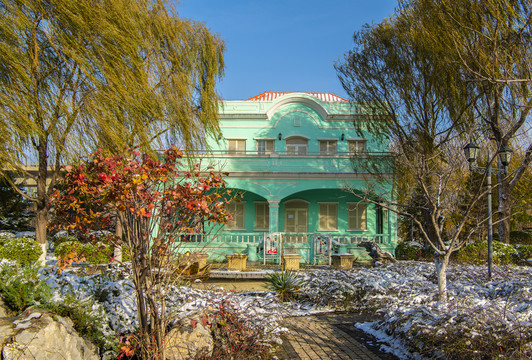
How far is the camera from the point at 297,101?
21.3 m

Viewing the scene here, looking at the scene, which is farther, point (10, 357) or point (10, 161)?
point (10, 161)

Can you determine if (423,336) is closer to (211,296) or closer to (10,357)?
(211,296)

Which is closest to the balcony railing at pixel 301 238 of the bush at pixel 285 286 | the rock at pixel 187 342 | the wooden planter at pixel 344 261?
the wooden planter at pixel 344 261

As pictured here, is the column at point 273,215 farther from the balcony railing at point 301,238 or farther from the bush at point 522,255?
the bush at point 522,255

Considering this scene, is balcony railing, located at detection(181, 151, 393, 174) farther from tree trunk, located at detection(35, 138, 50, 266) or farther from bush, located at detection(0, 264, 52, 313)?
bush, located at detection(0, 264, 52, 313)

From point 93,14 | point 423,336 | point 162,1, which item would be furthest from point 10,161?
point 423,336

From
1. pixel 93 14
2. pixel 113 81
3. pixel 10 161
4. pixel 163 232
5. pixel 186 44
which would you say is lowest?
pixel 163 232

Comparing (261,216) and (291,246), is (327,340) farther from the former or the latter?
(261,216)

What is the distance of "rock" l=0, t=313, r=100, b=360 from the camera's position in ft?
13.4

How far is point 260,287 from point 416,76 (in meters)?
10.6

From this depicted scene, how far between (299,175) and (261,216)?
3520 millimetres

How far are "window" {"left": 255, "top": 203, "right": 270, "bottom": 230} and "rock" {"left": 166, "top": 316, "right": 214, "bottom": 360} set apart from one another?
15561 millimetres

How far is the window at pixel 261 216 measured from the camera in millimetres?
20594

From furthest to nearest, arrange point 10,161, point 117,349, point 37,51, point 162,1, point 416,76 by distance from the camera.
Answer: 1. point 416,76
2. point 162,1
3. point 37,51
4. point 10,161
5. point 117,349
